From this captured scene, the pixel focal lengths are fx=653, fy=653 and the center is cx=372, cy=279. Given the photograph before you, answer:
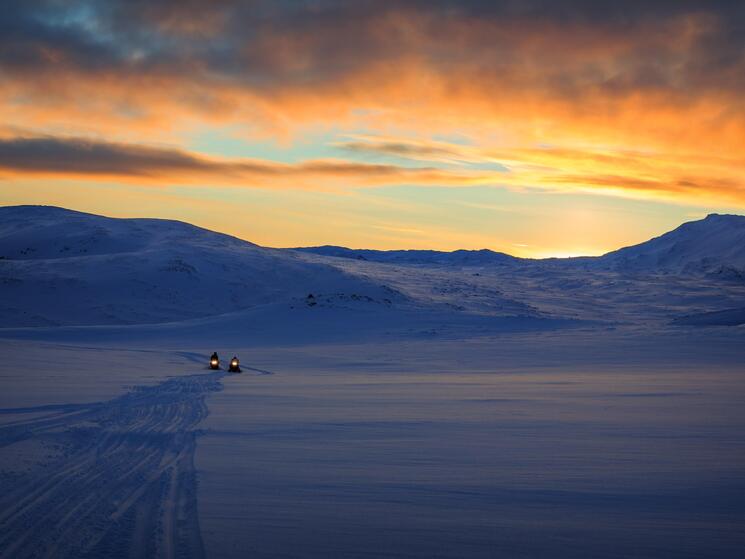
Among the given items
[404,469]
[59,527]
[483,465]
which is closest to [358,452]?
[404,469]

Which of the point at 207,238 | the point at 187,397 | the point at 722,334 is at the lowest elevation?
the point at 187,397

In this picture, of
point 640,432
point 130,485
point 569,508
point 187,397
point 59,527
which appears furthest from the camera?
point 187,397

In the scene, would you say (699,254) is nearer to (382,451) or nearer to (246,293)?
(246,293)

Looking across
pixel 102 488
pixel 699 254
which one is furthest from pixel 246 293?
pixel 699 254

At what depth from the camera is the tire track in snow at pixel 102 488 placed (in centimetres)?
556

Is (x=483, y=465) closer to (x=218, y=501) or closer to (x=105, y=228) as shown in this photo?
(x=218, y=501)

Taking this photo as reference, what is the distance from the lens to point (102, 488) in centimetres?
707

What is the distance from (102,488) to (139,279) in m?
58.7

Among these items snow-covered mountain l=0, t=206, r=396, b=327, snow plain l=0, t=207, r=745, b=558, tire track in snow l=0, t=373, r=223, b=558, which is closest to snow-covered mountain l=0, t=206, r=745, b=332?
snow-covered mountain l=0, t=206, r=396, b=327

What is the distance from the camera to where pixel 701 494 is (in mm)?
6883

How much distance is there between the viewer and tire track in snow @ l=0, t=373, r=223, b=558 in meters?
5.56

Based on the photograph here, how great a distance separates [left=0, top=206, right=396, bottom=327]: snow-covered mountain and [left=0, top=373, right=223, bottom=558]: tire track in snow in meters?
41.4

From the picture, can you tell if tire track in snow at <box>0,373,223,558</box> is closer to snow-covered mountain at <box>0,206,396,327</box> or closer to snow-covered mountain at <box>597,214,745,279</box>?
snow-covered mountain at <box>0,206,396,327</box>

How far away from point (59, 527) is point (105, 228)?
96607 millimetres
